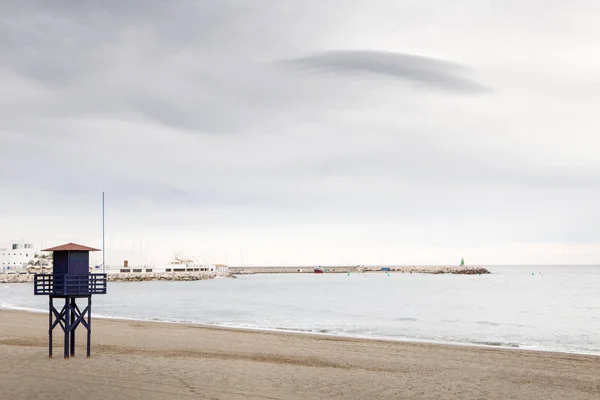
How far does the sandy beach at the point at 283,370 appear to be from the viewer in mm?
18219

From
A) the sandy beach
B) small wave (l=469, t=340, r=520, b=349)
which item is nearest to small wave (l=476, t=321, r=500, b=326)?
small wave (l=469, t=340, r=520, b=349)

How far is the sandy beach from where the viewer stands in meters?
18.2

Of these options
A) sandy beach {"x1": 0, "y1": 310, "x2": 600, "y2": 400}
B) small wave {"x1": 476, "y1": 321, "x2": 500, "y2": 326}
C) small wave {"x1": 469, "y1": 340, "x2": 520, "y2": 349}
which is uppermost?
sandy beach {"x1": 0, "y1": 310, "x2": 600, "y2": 400}

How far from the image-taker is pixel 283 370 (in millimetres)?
22141

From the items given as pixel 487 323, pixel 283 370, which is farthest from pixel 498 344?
pixel 283 370

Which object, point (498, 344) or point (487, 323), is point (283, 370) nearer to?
point (498, 344)

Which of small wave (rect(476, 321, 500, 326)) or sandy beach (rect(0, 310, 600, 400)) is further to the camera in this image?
small wave (rect(476, 321, 500, 326))

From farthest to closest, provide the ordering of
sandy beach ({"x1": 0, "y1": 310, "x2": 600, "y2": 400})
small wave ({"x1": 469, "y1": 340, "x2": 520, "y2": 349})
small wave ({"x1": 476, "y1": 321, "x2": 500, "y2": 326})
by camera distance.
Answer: small wave ({"x1": 476, "y1": 321, "x2": 500, "y2": 326})
small wave ({"x1": 469, "y1": 340, "x2": 520, "y2": 349})
sandy beach ({"x1": 0, "y1": 310, "x2": 600, "y2": 400})

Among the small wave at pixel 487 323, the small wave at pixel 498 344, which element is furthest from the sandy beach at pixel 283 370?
the small wave at pixel 487 323

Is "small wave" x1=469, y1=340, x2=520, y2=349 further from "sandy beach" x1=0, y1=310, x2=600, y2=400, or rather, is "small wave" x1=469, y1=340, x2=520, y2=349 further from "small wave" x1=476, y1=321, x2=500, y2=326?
"small wave" x1=476, y1=321, x2=500, y2=326

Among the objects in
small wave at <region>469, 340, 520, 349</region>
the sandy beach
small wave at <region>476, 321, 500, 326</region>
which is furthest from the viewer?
small wave at <region>476, 321, 500, 326</region>

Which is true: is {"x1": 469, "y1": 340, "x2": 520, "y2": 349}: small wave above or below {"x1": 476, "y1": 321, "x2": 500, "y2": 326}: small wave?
above

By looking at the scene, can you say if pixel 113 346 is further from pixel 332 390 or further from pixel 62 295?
pixel 332 390

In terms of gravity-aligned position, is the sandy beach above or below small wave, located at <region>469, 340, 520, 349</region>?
above
